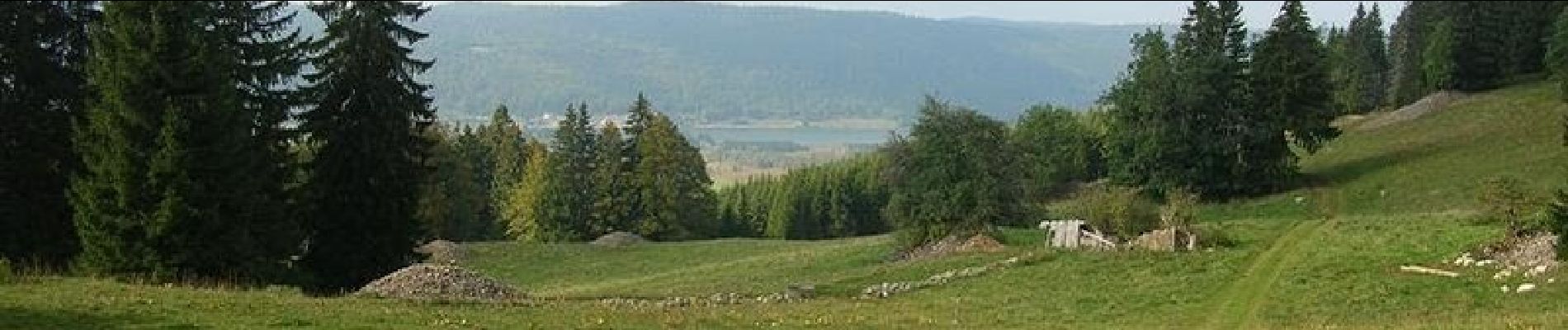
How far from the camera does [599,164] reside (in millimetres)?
85125

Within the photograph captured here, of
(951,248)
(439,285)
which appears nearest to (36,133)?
(439,285)

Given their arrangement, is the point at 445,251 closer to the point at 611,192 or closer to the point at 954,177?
the point at 611,192

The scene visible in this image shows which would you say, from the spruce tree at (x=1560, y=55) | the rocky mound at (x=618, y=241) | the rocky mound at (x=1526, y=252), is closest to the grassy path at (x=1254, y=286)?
the rocky mound at (x=1526, y=252)

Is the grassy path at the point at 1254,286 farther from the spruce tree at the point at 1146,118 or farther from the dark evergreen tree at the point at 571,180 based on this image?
the dark evergreen tree at the point at 571,180

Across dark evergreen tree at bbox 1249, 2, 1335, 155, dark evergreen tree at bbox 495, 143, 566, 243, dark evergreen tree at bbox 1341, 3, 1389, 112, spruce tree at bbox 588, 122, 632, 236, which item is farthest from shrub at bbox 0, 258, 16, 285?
dark evergreen tree at bbox 1341, 3, 1389, 112

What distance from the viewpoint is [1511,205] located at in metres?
31.3

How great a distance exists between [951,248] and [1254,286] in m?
17.2

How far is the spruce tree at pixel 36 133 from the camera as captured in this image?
3272 cm

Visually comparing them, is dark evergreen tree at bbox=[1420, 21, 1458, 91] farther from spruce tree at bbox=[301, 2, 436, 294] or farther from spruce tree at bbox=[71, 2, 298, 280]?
spruce tree at bbox=[71, 2, 298, 280]

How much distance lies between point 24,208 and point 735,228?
82670mm

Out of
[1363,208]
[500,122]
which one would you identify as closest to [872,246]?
[1363,208]

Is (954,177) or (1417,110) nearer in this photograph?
(954,177)

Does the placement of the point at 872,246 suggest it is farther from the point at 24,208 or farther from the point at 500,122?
the point at 500,122

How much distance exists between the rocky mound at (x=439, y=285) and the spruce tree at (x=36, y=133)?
9.29m
